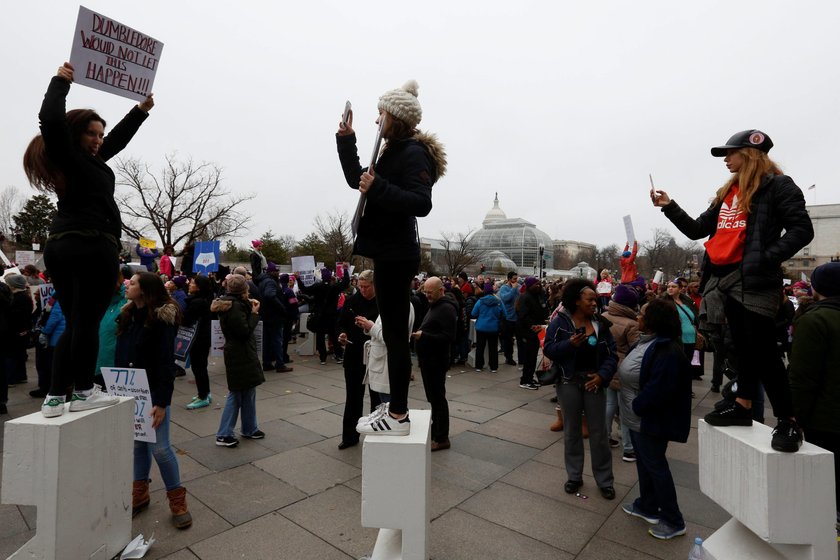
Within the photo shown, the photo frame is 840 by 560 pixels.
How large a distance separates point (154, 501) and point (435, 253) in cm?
6453

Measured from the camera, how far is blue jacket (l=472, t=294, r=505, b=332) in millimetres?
10211

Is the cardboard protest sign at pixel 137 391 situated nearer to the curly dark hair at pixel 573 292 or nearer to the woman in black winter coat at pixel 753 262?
the curly dark hair at pixel 573 292

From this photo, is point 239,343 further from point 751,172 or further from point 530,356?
point 530,356

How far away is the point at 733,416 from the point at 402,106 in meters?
2.77

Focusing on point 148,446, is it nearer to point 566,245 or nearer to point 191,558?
point 191,558

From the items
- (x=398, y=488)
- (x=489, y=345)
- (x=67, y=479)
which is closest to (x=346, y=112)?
(x=398, y=488)

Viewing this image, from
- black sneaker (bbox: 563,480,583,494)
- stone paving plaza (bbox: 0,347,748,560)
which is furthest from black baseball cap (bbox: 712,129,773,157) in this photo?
black sneaker (bbox: 563,480,583,494)

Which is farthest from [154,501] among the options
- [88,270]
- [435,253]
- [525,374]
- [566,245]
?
[566,245]

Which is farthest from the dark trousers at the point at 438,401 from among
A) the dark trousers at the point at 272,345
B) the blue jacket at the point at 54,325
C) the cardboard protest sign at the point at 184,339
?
the blue jacket at the point at 54,325

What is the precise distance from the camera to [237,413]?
5.46 m

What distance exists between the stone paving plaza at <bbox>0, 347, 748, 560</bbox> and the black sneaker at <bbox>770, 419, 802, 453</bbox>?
1463 millimetres

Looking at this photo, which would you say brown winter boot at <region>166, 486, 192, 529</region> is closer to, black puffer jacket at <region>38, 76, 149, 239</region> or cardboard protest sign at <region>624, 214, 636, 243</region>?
black puffer jacket at <region>38, 76, 149, 239</region>

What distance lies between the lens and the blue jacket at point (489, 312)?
1021 centimetres

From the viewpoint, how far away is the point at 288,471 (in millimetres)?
4738
